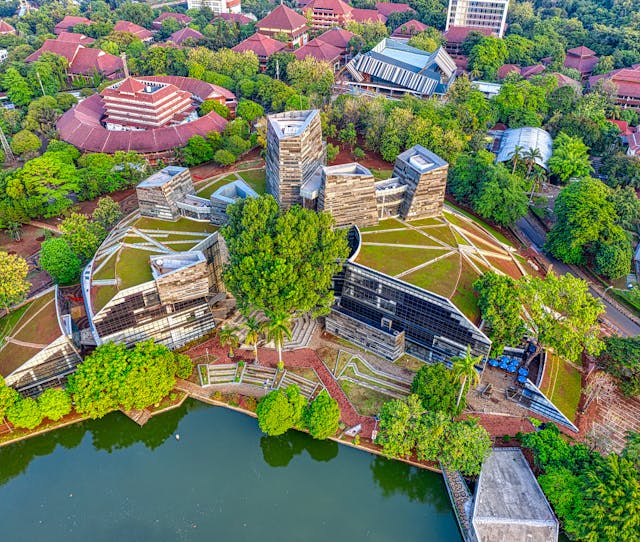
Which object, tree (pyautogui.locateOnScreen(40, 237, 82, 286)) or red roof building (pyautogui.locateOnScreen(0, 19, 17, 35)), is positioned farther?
red roof building (pyautogui.locateOnScreen(0, 19, 17, 35))

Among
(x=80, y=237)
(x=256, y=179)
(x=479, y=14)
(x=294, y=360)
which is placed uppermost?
(x=479, y=14)

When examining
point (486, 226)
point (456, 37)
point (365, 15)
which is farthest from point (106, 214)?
point (365, 15)

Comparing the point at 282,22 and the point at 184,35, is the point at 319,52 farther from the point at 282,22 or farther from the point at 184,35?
the point at 184,35

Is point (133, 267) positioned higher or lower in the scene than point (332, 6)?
lower

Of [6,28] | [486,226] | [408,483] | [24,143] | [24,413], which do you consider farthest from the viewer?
[6,28]

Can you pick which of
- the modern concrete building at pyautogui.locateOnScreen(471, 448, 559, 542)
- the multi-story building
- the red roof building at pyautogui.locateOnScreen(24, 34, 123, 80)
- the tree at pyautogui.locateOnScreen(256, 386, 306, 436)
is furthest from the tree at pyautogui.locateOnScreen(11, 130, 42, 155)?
the modern concrete building at pyautogui.locateOnScreen(471, 448, 559, 542)

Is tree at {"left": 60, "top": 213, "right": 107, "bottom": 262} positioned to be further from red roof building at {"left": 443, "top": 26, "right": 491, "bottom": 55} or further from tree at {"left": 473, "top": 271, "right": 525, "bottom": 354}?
red roof building at {"left": 443, "top": 26, "right": 491, "bottom": 55}

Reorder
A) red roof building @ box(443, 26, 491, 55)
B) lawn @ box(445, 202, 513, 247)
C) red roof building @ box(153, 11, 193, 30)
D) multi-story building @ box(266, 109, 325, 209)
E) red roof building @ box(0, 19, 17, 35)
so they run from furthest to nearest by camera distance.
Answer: red roof building @ box(153, 11, 193, 30) → red roof building @ box(0, 19, 17, 35) → red roof building @ box(443, 26, 491, 55) → lawn @ box(445, 202, 513, 247) → multi-story building @ box(266, 109, 325, 209)
